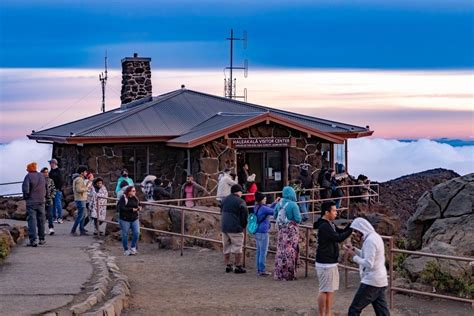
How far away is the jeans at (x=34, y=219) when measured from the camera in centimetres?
1587

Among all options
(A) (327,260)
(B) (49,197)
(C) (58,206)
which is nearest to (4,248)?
(B) (49,197)

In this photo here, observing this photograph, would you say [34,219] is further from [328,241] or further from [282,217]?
[328,241]

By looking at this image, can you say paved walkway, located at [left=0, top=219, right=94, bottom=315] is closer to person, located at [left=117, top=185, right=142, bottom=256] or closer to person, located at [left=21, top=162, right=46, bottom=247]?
person, located at [left=21, top=162, right=46, bottom=247]

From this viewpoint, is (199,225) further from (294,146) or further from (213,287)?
(294,146)

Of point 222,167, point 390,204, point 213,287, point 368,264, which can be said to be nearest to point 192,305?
point 213,287

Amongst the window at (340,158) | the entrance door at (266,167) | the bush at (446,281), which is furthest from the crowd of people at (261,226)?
the window at (340,158)

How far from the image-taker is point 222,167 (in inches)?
962

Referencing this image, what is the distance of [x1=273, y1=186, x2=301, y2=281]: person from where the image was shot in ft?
43.2

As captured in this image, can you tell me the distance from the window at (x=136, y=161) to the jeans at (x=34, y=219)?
8.47 metres

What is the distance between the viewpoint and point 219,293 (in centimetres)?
1282

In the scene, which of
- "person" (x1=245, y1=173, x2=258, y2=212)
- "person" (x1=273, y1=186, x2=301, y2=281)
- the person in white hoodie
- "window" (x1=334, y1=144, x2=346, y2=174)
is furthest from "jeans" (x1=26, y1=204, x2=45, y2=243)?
"window" (x1=334, y1=144, x2=346, y2=174)

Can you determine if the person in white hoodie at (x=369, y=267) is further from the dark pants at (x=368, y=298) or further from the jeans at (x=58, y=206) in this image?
the jeans at (x=58, y=206)

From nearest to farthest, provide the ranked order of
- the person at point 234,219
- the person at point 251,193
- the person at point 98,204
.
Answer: the person at point 234,219, the person at point 98,204, the person at point 251,193

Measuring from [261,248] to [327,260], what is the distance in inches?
135
